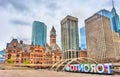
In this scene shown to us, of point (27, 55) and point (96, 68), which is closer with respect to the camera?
point (96, 68)

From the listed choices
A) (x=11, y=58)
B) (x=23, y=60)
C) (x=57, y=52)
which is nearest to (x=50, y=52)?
(x=57, y=52)

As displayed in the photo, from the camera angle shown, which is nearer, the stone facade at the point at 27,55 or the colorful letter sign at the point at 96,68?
the colorful letter sign at the point at 96,68

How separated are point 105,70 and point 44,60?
10700 centimetres

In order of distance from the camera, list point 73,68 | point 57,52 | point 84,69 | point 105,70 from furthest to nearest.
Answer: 1. point 57,52
2. point 73,68
3. point 84,69
4. point 105,70

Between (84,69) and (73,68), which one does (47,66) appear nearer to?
(73,68)

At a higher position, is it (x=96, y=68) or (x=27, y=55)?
(x=27, y=55)

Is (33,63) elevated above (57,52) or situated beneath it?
situated beneath

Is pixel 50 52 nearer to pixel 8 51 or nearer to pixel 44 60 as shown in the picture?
pixel 44 60

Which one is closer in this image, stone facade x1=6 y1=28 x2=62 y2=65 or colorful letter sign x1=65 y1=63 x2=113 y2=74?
colorful letter sign x1=65 y1=63 x2=113 y2=74

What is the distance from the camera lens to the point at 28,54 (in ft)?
498

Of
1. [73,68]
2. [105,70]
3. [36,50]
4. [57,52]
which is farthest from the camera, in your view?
[57,52]

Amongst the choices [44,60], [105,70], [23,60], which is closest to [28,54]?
[23,60]

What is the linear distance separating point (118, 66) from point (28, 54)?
322 feet

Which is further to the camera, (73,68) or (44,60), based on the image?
(44,60)
